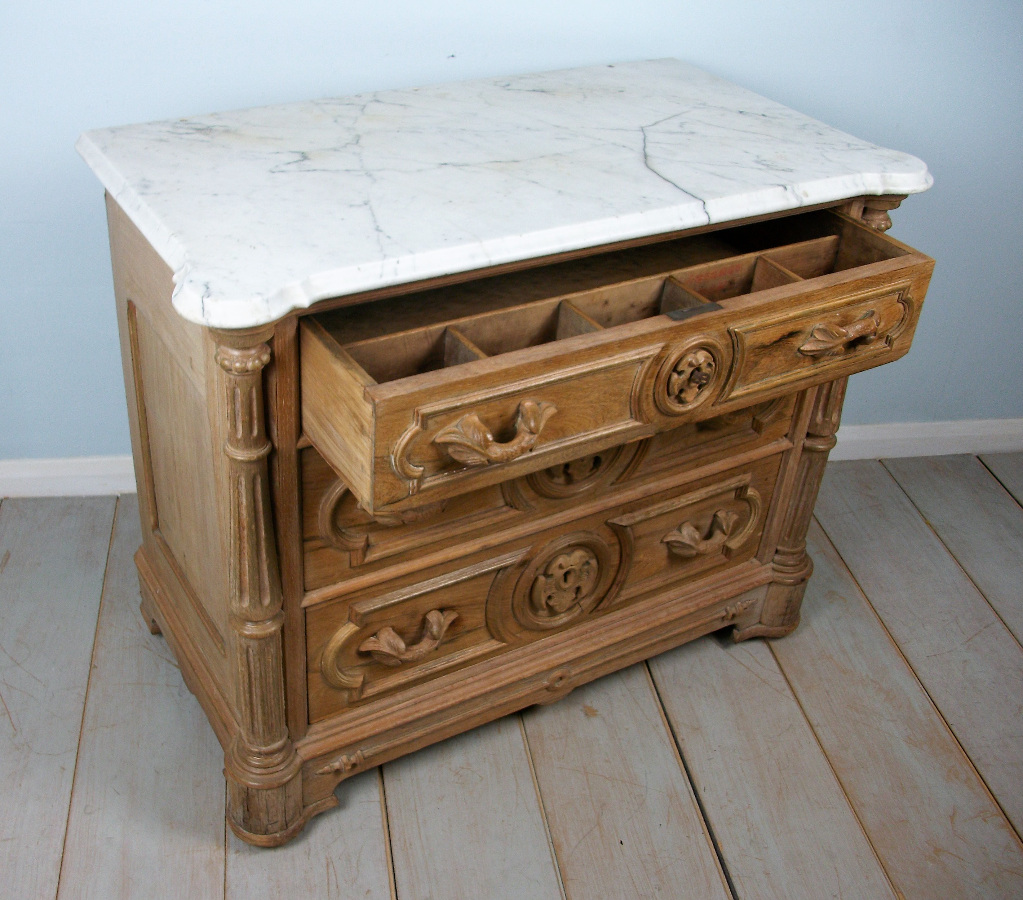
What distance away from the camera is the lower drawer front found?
54.6 inches

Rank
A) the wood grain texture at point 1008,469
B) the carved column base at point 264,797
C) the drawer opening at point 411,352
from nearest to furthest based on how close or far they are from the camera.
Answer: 1. the drawer opening at point 411,352
2. the carved column base at point 264,797
3. the wood grain texture at point 1008,469

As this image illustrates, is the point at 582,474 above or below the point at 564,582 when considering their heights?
above

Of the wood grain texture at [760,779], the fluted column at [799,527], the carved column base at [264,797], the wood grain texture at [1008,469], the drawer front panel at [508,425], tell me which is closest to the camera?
the drawer front panel at [508,425]

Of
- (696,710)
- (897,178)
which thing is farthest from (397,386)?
(696,710)

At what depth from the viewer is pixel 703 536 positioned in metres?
1.68

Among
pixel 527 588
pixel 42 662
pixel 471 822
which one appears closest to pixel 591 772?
pixel 471 822

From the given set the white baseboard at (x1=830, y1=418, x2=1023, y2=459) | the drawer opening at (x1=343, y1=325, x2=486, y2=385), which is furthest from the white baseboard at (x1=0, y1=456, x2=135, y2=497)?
the white baseboard at (x1=830, y1=418, x2=1023, y2=459)

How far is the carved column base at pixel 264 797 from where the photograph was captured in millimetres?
1381

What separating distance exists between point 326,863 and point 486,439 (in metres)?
0.71

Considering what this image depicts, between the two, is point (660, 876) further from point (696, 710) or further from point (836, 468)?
point (836, 468)

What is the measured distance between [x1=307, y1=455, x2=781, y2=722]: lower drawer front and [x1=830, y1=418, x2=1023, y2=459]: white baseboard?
70cm

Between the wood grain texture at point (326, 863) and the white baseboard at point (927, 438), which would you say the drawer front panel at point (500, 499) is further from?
the white baseboard at point (927, 438)

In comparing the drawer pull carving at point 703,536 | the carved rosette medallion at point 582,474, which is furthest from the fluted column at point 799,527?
the carved rosette medallion at point 582,474

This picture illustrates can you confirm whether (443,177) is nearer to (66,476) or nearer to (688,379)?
(688,379)
